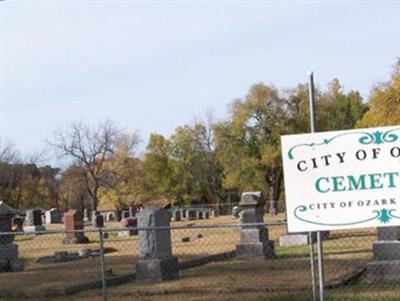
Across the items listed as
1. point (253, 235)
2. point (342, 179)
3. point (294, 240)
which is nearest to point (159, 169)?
point (294, 240)

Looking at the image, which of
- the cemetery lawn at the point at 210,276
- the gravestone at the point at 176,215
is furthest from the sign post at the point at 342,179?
the gravestone at the point at 176,215

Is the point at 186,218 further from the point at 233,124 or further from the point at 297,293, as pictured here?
the point at 297,293

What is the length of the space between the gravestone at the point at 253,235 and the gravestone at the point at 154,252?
4.31 meters

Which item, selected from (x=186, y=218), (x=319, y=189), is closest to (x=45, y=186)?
(x=186, y=218)

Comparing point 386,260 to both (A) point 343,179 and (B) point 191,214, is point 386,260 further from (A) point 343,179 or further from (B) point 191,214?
(B) point 191,214

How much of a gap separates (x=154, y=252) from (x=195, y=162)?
69459 millimetres

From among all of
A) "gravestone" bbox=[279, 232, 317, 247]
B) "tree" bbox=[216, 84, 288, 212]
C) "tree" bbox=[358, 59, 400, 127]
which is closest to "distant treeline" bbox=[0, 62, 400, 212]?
"tree" bbox=[216, 84, 288, 212]

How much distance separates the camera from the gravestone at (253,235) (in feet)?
66.3

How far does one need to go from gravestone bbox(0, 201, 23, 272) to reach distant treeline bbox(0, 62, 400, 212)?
50.1 meters

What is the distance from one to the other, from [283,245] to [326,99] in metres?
56.4

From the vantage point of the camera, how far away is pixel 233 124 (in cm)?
7350

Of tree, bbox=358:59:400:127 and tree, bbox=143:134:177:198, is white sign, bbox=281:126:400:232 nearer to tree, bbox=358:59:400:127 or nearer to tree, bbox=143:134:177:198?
tree, bbox=358:59:400:127

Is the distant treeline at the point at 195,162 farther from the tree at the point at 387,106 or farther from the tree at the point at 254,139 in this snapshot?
the tree at the point at 387,106

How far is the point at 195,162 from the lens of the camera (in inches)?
3354
